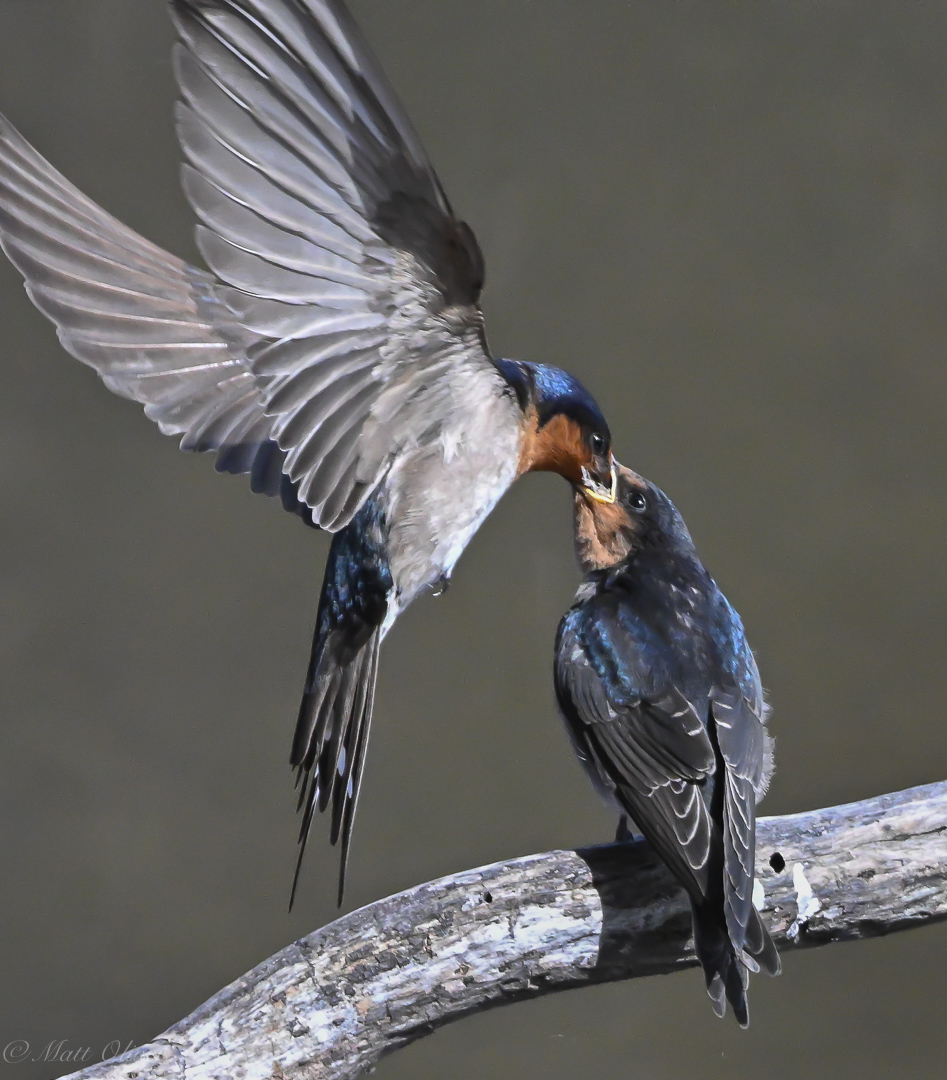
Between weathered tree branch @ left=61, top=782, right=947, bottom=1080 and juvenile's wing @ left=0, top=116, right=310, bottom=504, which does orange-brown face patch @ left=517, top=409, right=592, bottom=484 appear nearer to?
juvenile's wing @ left=0, top=116, right=310, bottom=504

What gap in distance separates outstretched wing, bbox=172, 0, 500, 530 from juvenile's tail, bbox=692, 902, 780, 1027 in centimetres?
44

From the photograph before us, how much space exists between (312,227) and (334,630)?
0.39 m

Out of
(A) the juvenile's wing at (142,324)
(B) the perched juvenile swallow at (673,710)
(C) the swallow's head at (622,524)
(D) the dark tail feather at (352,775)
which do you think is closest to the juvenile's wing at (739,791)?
(B) the perched juvenile swallow at (673,710)

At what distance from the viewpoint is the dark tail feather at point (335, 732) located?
41.3 inches

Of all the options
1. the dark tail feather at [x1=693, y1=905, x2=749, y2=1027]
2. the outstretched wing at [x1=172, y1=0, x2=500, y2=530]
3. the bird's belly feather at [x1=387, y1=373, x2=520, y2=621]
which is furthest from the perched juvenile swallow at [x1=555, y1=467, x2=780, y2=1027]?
the outstretched wing at [x1=172, y1=0, x2=500, y2=530]

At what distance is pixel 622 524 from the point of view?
123 centimetres

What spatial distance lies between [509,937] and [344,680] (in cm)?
26

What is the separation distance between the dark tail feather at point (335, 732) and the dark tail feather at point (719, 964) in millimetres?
301

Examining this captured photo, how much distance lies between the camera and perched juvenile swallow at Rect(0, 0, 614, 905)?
0.79 metres

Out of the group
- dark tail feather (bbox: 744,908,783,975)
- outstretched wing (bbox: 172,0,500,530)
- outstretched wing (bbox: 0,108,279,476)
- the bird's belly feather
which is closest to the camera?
outstretched wing (bbox: 172,0,500,530)

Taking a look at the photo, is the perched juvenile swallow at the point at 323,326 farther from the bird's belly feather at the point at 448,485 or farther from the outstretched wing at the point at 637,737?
the outstretched wing at the point at 637,737

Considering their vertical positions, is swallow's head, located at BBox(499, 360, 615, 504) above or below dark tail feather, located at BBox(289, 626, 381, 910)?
above

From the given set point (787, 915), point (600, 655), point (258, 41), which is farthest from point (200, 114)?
point (787, 915)

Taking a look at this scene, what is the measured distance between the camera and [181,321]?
1247 millimetres
